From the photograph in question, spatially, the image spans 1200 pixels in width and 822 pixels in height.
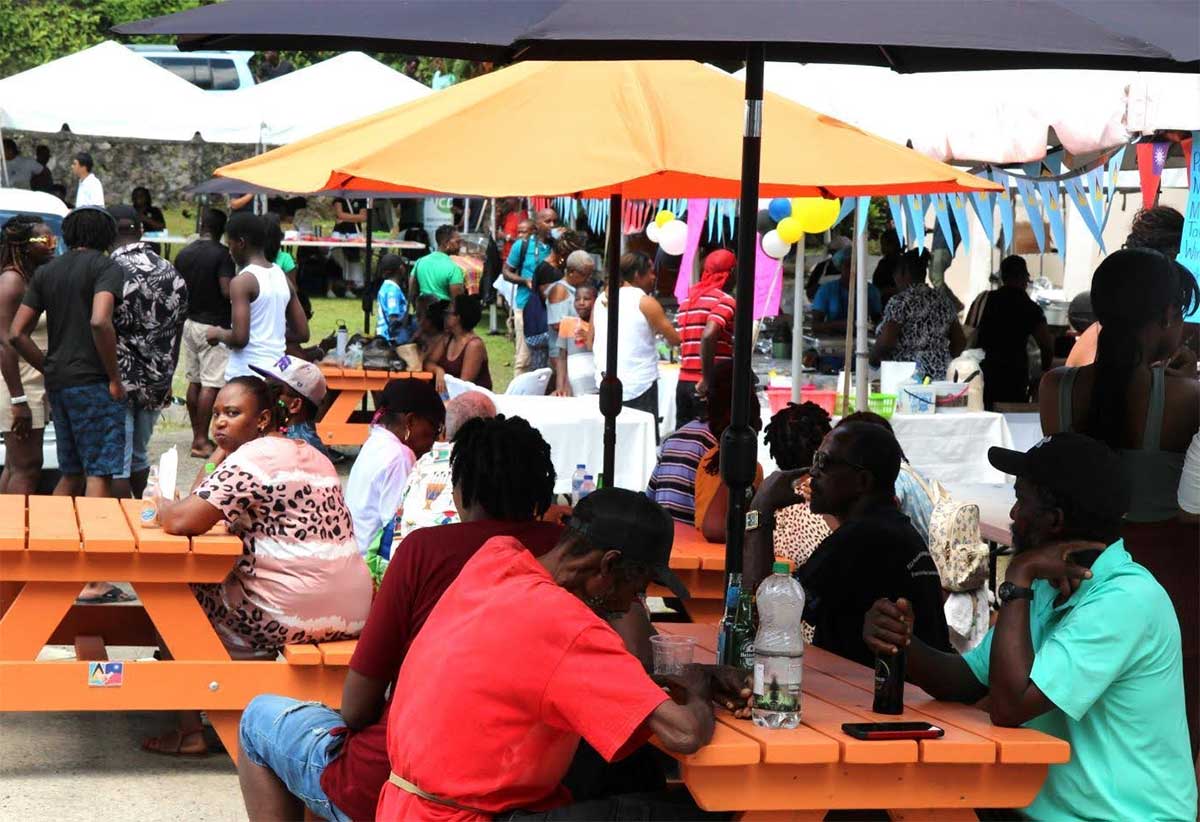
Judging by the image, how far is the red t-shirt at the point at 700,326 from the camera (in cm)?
962

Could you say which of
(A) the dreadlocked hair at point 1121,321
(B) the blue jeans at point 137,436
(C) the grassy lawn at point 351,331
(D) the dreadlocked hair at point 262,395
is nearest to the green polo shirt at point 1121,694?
(A) the dreadlocked hair at point 1121,321

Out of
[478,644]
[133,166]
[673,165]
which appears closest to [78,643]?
[673,165]

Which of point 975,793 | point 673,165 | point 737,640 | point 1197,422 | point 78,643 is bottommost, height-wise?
point 78,643

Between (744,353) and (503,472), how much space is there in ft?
2.32

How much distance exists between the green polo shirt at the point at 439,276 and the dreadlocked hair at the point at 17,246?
6.22m

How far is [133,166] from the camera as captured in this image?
1131 inches

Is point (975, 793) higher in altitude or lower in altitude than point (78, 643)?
higher

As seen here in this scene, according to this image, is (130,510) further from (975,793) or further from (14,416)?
(975,793)

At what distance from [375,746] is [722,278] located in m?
6.60

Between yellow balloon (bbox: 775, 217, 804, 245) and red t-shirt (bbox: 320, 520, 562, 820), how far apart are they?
6459mm

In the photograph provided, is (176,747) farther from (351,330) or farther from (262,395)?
(351,330)

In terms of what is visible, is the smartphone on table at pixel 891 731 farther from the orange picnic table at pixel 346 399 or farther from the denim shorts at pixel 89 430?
the orange picnic table at pixel 346 399

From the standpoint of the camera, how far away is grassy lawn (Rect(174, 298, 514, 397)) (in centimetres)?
1625

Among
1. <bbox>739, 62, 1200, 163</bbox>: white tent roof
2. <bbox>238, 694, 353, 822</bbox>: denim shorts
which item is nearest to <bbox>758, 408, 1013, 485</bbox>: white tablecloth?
<bbox>739, 62, 1200, 163</bbox>: white tent roof
